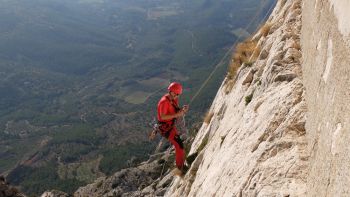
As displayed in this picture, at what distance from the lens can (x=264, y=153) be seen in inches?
370

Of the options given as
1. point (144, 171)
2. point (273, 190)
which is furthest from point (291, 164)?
point (144, 171)

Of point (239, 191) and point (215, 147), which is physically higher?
point (239, 191)

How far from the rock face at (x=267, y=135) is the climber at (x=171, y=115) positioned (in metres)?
2.04

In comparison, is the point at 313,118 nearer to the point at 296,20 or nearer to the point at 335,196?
the point at 335,196

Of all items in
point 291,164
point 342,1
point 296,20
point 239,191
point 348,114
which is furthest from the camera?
point 296,20

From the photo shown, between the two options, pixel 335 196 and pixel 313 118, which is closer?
pixel 335 196

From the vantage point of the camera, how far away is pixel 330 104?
6.12 metres

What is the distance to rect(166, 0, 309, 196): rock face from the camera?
8.39 metres

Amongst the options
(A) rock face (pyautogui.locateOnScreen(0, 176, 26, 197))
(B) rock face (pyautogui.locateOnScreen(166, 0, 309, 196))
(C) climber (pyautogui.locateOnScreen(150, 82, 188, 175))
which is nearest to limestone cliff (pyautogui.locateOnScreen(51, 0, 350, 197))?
(B) rock face (pyautogui.locateOnScreen(166, 0, 309, 196))

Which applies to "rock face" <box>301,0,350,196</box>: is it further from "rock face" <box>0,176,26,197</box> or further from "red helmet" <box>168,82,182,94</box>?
"rock face" <box>0,176,26,197</box>

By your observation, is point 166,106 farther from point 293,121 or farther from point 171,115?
point 293,121

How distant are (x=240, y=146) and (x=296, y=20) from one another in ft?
18.3

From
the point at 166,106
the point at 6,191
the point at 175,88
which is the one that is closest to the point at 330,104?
the point at 175,88

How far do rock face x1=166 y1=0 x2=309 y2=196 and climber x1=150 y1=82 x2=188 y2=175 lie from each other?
6.70ft
